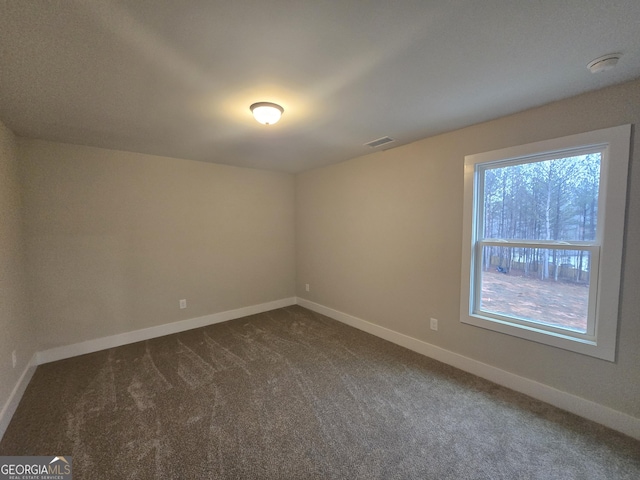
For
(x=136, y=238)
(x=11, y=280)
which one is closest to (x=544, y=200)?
(x=136, y=238)

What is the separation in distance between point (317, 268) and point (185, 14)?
3576 millimetres

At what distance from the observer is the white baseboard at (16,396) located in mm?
1786

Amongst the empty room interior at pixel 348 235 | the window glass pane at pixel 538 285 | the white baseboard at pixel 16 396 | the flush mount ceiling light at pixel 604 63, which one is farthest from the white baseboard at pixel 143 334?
the flush mount ceiling light at pixel 604 63

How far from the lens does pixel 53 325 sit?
9.18 ft

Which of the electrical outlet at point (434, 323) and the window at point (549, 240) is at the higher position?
the window at point (549, 240)

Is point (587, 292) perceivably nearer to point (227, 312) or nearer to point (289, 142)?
point (289, 142)

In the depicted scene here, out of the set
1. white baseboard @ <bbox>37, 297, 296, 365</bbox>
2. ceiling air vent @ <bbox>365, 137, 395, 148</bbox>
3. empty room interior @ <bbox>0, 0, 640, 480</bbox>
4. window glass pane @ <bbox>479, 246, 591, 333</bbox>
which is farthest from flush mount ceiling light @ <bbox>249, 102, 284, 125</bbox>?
white baseboard @ <bbox>37, 297, 296, 365</bbox>

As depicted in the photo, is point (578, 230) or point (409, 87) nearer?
point (409, 87)

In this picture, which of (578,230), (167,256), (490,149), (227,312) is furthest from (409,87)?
(227,312)

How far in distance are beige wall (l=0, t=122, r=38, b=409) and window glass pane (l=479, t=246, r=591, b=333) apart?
160 inches

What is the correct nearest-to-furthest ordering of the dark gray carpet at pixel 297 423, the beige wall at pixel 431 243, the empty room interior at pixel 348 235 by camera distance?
1. the empty room interior at pixel 348 235
2. the dark gray carpet at pixel 297 423
3. the beige wall at pixel 431 243

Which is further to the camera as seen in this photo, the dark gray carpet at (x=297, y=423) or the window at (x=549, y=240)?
the window at (x=549, y=240)

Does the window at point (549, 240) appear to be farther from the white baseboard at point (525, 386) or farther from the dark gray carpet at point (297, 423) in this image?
the dark gray carpet at point (297, 423)

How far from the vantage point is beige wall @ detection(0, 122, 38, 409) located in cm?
196
